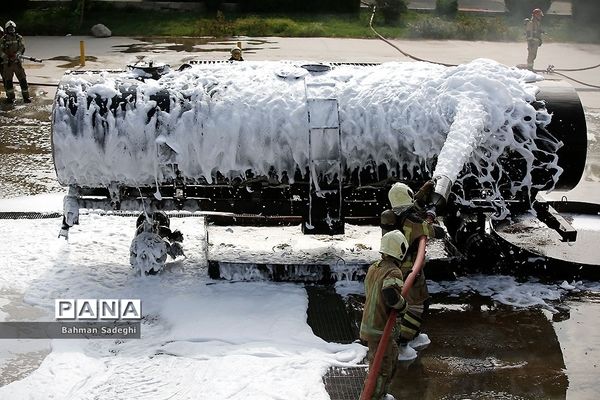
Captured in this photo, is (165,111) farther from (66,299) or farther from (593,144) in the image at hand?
(593,144)

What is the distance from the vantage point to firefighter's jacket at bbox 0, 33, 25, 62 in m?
16.3

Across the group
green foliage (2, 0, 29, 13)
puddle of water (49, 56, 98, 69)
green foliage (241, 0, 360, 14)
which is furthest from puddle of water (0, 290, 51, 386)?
green foliage (241, 0, 360, 14)

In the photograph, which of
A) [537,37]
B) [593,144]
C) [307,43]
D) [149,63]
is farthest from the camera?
[307,43]

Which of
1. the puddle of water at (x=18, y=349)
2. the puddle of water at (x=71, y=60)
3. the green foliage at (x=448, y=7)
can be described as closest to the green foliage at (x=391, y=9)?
the green foliage at (x=448, y=7)

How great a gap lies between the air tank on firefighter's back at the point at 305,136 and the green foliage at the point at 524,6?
891 inches

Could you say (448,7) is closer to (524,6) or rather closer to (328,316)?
(524,6)

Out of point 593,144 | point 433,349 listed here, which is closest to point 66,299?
point 433,349

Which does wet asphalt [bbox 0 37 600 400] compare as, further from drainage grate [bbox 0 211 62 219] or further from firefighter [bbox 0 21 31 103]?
firefighter [bbox 0 21 31 103]

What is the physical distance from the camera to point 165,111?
326 inches

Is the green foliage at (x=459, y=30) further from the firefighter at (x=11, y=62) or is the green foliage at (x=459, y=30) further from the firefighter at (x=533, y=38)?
the firefighter at (x=11, y=62)

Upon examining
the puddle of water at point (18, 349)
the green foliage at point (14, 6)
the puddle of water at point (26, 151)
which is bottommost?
the puddle of water at point (18, 349)

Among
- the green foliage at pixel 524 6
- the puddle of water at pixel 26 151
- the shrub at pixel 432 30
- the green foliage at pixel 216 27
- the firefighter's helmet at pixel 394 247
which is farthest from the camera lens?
the green foliage at pixel 524 6

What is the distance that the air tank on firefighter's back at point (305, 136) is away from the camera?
8234 mm

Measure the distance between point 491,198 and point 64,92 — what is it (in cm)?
449
